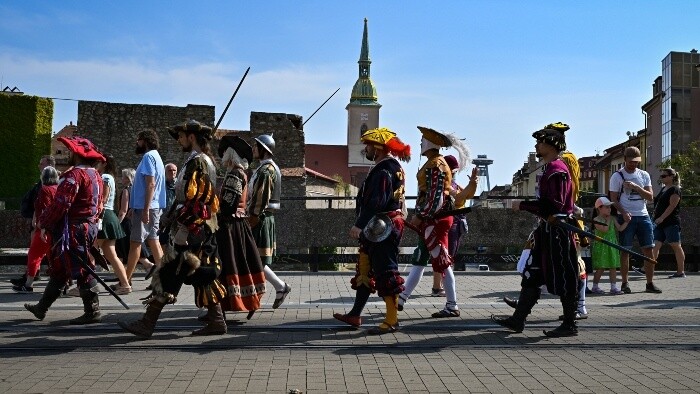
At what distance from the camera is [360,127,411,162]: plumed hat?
8867 mm

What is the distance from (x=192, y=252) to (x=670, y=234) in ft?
27.5

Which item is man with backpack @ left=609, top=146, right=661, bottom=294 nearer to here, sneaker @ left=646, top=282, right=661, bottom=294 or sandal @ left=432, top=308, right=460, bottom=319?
sneaker @ left=646, top=282, right=661, bottom=294

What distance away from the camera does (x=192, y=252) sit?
326 inches

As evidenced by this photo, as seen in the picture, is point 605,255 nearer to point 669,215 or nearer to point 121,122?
point 669,215

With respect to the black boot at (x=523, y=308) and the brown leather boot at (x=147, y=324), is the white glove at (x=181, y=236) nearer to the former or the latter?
the brown leather boot at (x=147, y=324)

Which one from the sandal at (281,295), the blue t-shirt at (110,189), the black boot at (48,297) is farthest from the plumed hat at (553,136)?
the blue t-shirt at (110,189)

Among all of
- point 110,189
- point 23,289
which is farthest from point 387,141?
point 23,289

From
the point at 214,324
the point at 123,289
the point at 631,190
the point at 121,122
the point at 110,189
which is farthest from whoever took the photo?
the point at 121,122

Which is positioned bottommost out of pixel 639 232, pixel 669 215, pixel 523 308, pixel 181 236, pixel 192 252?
pixel 523 308

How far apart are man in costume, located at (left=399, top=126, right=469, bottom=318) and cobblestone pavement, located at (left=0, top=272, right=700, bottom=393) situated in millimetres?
316

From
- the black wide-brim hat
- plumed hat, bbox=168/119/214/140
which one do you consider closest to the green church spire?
the black wide-brim hat

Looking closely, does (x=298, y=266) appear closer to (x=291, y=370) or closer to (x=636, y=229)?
(x=636, y=229)

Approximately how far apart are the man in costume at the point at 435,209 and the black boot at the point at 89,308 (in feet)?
9.22

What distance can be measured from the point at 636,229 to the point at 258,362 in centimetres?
720
